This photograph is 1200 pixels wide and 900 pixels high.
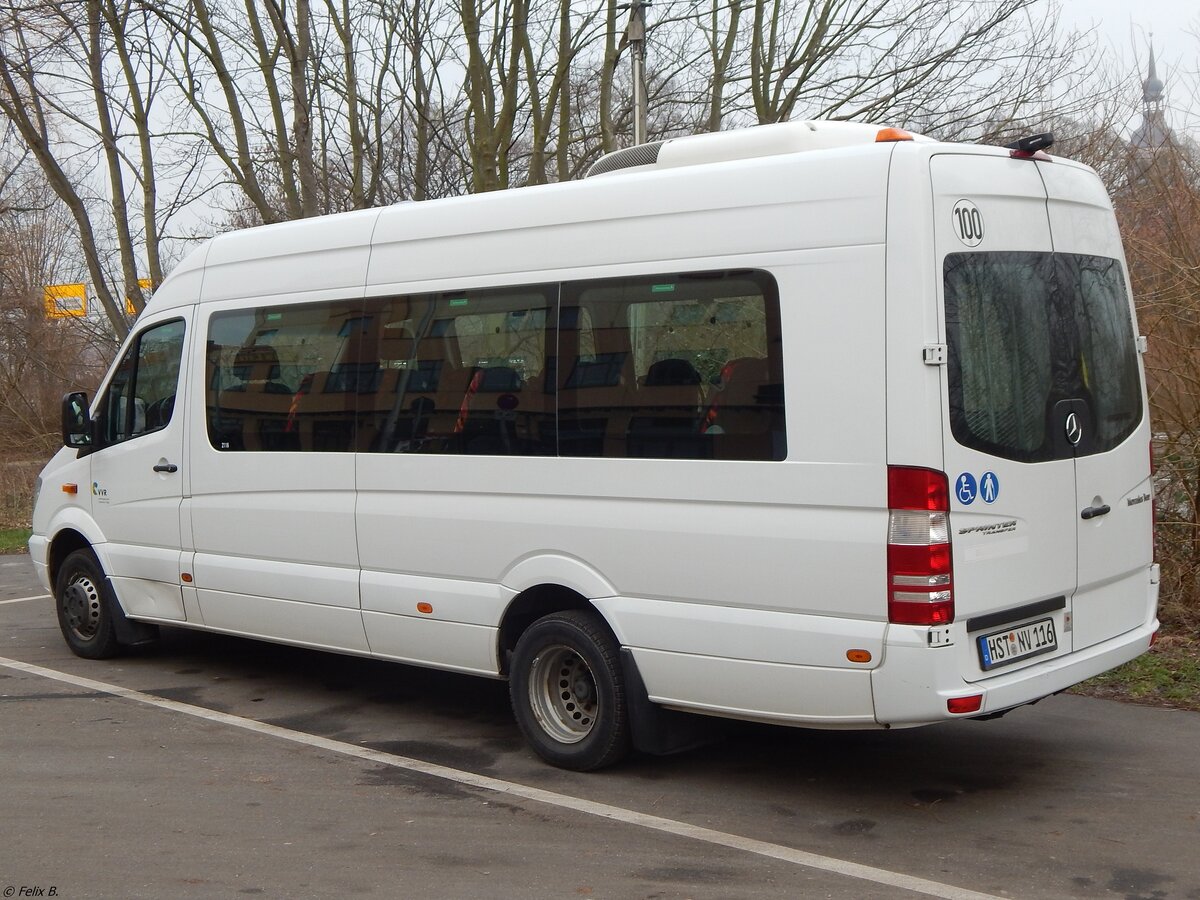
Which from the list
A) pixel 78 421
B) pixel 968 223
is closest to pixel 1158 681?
pixel 968 223

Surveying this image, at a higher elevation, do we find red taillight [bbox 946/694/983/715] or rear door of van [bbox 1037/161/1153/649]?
rear door of van [bbox 1037/161/1153/649]

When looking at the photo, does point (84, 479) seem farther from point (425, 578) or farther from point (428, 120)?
point (428, 120)

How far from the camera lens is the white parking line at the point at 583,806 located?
180 inches

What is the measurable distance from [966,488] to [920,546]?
0.30m

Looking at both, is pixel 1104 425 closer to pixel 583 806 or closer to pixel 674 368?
pixel 674 368

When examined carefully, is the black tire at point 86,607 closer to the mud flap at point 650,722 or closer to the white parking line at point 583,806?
the white parking line at point 583,806

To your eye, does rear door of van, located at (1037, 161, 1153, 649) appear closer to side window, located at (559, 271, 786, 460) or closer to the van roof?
the van roof

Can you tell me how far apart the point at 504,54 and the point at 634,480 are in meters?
13.2

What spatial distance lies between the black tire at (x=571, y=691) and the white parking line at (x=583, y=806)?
0.28 metres

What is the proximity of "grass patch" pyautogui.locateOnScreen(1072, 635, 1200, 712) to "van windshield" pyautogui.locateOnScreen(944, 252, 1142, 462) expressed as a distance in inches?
76.1

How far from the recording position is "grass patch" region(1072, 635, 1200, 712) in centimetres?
705

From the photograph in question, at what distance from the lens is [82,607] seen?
883cm

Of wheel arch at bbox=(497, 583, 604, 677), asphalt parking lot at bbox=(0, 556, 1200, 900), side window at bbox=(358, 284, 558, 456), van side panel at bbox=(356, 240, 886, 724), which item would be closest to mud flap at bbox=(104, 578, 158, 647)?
asphalt parking lot at bbox=(0, 556, 1200, 900)

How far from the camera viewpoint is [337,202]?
63.9 feet
